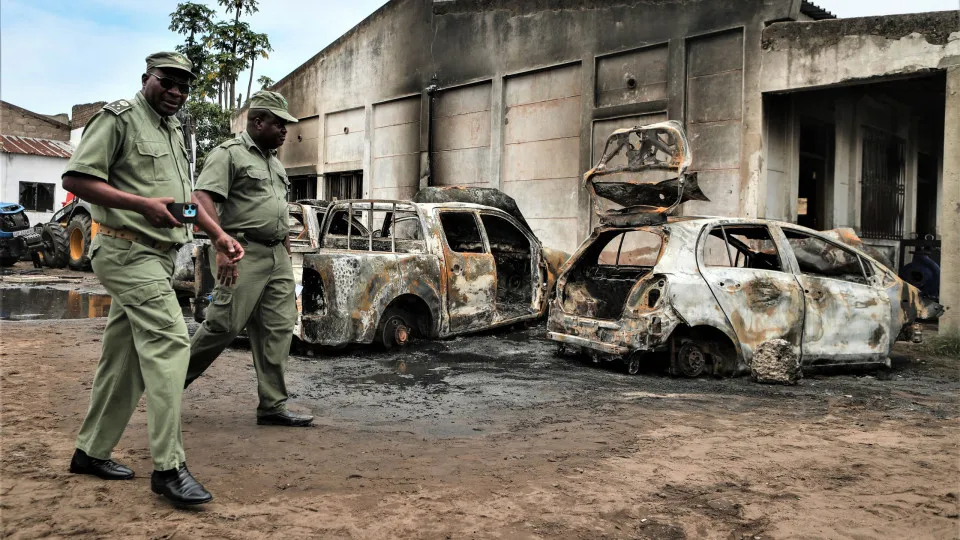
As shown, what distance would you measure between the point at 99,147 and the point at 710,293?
464 cm

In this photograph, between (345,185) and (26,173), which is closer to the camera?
(345,185)

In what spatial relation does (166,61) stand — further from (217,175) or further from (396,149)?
(396,149)

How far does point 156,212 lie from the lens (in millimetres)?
2936

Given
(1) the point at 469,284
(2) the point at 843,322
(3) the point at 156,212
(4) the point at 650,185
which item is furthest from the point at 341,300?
(2) the point at 843,322

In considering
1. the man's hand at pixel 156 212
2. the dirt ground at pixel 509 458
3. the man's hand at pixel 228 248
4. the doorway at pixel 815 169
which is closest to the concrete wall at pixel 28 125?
the dirt ground at pixel 509 458

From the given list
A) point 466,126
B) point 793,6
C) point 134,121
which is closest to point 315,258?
point 134,121

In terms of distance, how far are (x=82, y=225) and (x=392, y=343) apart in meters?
12.6

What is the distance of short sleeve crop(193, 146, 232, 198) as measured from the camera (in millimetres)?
3900

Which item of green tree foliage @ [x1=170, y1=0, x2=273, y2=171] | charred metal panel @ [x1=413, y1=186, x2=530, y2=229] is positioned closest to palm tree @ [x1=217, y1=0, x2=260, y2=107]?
green tree foliage @ [x1=170, y1=0, x2=273, y2=171]

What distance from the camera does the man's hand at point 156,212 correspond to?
2.93 metres

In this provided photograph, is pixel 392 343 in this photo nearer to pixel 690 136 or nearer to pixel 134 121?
pixel 134 121

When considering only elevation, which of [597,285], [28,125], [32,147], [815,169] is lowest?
[597,285]

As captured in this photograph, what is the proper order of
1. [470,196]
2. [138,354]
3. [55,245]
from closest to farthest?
1. [138,354]
2. [470,196]
3. [55,245]

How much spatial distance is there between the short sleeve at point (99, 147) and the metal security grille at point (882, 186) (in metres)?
11.8
